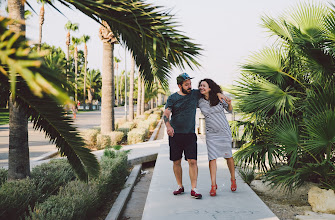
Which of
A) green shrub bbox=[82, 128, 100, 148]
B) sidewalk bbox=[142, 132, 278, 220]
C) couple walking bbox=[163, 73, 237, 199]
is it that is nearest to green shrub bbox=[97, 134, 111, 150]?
green shrub bbox=[82, 128, 100, 148]

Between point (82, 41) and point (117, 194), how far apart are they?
59259mm

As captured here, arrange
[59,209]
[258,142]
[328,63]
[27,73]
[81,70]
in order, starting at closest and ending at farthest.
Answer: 1. [27,73]
2. [59,209]
3. [328,63]
4. [258,142]
5. [81,70]

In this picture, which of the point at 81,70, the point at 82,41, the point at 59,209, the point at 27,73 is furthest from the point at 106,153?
the point at 81,70

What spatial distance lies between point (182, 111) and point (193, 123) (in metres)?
0.24

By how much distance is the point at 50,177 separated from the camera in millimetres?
5453

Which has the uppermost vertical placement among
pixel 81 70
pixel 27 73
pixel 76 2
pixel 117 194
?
pixel 81 70

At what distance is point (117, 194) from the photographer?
6.00 meters

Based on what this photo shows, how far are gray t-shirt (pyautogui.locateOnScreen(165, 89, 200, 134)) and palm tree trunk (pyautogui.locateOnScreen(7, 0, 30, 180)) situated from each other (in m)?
2.34

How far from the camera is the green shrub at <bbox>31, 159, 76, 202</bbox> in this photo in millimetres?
5102

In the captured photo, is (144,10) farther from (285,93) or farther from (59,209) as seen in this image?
(285,93)

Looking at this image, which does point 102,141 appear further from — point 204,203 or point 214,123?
point 204,203

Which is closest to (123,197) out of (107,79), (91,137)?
(91,137)

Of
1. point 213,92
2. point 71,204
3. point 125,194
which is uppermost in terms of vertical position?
point 213,92

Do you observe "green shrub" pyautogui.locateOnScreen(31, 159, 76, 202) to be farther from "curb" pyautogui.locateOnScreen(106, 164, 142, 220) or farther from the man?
the man
